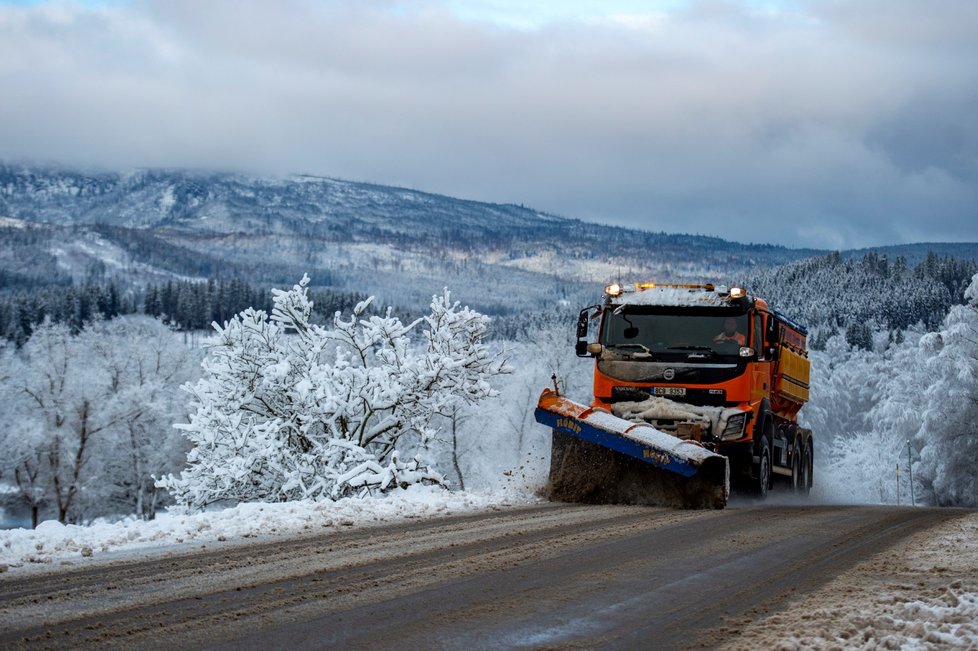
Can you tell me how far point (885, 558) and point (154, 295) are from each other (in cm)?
14771

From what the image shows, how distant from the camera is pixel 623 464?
14.0 meters

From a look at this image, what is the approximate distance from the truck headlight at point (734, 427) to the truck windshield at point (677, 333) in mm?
981

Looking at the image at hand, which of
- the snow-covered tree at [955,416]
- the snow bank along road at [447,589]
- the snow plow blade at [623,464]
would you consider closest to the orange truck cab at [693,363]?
the snow plow blade at [623,464]

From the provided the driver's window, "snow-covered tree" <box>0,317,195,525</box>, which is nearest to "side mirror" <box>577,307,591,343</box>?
the driver's window

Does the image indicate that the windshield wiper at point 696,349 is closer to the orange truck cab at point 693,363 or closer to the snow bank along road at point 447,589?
the orange truck cab at point 693,363

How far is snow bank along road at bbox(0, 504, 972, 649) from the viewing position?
546 cm

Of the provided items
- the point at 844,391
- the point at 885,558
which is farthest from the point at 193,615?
the point at 844,391

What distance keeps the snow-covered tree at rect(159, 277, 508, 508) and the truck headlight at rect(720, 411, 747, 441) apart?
6.58m

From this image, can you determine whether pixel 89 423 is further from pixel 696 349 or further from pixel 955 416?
pixel 696 349

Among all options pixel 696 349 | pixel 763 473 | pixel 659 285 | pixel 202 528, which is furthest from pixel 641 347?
pixel 202 528

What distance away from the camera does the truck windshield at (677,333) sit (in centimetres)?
1501

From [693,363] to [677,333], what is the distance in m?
0.59

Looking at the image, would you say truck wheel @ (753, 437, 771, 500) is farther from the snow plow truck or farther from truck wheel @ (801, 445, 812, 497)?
truck wheel @ (801, 445, 812, 497)

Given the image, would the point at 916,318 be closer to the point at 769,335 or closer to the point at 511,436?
the point at 511,436
